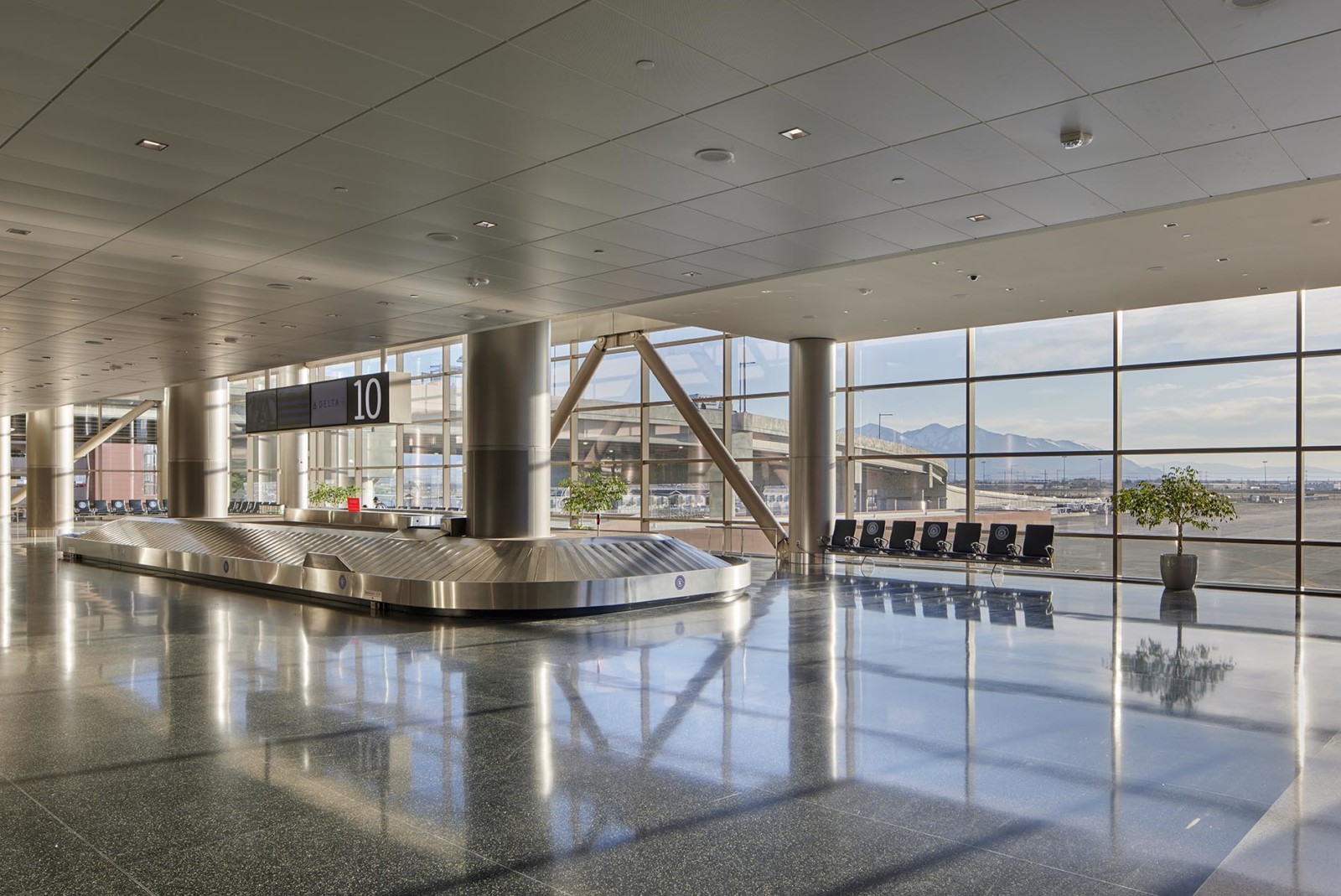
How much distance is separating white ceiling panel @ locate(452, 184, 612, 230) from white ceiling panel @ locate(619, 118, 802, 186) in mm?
1516

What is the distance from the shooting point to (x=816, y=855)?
4008 mm

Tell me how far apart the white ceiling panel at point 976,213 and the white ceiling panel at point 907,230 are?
0.33 feet

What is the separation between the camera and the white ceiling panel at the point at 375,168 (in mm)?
6858

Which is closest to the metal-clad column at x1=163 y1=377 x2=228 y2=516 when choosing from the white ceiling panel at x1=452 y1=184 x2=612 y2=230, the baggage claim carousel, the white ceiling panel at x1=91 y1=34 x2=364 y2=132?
the baggage claim carousel

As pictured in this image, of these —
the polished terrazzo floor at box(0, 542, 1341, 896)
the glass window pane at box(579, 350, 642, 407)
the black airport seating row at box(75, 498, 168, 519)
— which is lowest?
the black airport seating row at box(75, 498, 168, 519)

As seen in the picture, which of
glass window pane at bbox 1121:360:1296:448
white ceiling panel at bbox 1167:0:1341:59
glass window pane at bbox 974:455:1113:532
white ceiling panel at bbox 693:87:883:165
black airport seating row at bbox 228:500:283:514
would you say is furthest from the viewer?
black airport seating row at bbox 228:500:283:514

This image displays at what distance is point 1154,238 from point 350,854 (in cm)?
1113

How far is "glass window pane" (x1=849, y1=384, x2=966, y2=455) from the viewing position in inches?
790

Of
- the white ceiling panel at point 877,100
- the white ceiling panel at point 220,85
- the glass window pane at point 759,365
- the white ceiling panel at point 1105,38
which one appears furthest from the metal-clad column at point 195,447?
the white ceiling panel at point 1105,38

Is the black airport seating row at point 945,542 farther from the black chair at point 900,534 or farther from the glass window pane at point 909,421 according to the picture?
the glass window pane at point 909,421

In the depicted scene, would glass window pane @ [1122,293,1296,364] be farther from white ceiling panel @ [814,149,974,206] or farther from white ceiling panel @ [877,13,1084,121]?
white ceiling panel @ [877,13,1084,121]

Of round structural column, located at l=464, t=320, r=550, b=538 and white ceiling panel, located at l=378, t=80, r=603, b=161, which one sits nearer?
white ceiling panel, located at l=378, t=80, r=603, b=161

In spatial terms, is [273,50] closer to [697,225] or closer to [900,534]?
[697,225]

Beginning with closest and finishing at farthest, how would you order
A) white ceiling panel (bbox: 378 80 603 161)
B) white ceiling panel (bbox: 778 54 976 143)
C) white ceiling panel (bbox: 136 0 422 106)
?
white ceiling panel (bbox: 136 0 422 106) < white ceiling panel (bbox: 778 54 976 143) < white ceiling panel (bbox: 378 80 603 161)
